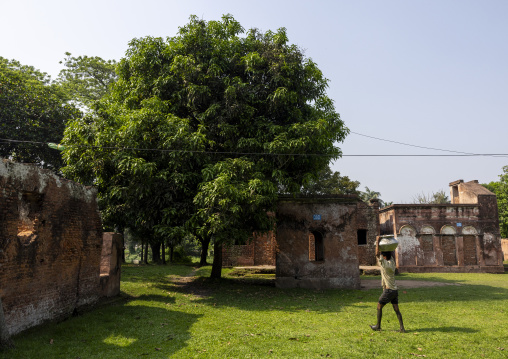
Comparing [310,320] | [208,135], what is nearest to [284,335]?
[310,320]

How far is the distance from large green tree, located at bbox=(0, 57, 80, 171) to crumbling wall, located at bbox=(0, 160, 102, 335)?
46.1 feet

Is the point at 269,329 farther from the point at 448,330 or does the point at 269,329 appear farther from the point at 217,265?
the point at 217,265

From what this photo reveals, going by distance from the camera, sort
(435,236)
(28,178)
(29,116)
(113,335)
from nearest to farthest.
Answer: (28,178)
(113,335)
(29,116)
(435,236)

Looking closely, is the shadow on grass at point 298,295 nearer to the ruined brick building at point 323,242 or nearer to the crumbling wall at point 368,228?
the ruined brick building at point 323,242

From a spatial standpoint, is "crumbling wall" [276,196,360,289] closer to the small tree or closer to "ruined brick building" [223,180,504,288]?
"ruined brick building" [223,180,504,288]

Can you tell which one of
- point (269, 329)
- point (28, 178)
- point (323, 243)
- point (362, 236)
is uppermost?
point (28, 178)

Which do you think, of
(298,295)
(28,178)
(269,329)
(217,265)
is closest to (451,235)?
(298,295)

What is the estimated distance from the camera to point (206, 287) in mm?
14289

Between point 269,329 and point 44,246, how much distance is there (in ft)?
16.9

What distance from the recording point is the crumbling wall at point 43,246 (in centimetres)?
658

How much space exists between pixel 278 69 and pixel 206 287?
29.8ft

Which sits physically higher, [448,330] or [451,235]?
[451,235]

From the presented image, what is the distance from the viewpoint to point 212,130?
13.7 meters

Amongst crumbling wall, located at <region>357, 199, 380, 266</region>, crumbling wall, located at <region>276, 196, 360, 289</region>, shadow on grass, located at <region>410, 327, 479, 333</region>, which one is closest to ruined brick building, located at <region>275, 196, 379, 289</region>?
crumbling wall, located at <region>276, 196, 360, 289</region>
